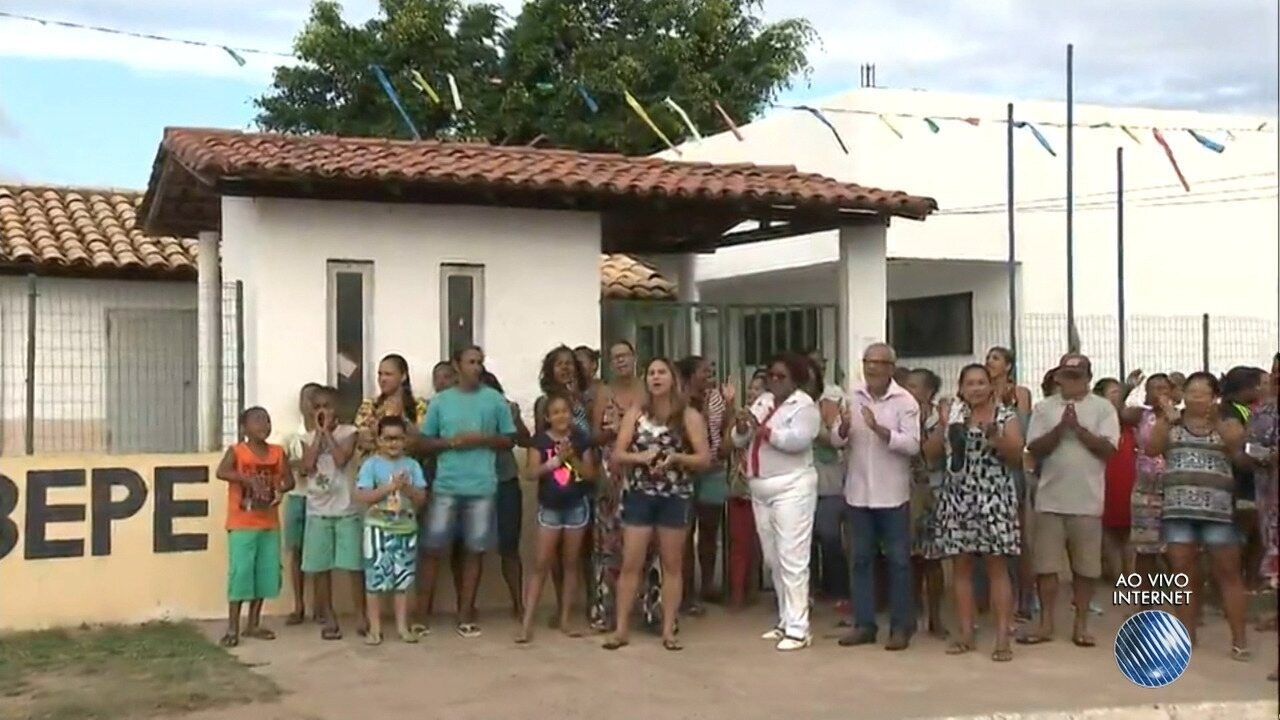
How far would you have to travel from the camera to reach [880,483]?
838 centimetres

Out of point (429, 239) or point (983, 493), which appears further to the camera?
point (429, 239)

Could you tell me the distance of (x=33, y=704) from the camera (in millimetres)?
6961

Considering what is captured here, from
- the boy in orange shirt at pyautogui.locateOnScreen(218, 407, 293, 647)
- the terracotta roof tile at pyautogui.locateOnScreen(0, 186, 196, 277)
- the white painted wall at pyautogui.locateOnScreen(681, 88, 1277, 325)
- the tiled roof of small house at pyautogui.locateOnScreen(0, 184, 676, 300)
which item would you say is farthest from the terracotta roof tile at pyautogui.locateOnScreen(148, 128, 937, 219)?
the white painted wall at pyautogui.locateOnScreen(681, 88, 1277, 325)

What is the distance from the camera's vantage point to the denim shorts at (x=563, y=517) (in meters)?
8.77

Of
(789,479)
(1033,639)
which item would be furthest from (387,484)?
(1033,639)

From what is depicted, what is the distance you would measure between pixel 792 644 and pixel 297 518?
3.05 meters

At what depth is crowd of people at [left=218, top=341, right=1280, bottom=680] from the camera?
8.14 metres

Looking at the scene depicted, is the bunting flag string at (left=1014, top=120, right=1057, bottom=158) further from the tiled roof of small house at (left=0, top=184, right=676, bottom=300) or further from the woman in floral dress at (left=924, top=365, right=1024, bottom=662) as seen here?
the woman in floral dress at (left=924, top=365, right=1024, bottom=662)

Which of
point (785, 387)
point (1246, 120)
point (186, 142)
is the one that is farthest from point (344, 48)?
point (785, 387)

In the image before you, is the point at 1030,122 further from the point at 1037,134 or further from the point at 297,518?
the point at 297,518

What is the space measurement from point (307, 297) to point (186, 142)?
1292mm

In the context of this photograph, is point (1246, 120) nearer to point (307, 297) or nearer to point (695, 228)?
point (695, 228)

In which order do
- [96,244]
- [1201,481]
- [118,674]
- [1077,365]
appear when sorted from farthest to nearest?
[96,244], [1077,365], [1201,481], [118,674]

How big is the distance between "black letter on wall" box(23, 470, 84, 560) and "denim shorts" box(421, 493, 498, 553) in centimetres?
212
